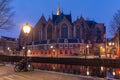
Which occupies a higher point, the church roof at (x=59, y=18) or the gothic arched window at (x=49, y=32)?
the church roof at (x=59, y=18)

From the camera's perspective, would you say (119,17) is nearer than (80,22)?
Yes

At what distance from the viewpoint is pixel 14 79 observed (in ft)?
68.5

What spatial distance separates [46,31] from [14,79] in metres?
129

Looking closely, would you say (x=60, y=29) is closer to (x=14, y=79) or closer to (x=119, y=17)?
(x=119, y=17)

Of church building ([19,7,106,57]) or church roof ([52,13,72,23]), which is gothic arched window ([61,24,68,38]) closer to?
church building ([19,7,106,57])

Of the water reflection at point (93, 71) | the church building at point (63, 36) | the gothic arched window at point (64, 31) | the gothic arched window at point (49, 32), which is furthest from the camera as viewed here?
the gothic arched window at point (49, 32)

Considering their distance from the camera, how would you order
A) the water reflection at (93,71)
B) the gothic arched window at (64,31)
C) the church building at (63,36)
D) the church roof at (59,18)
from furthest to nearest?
the church roof at (59,18), the gothic arched window at (64,31), the church building at (63,36), the water reflection at (93,71)

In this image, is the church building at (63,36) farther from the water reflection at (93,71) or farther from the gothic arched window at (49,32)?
the water reflection at (93,71)

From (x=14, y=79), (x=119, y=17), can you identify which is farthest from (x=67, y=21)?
(x=14, y=79)

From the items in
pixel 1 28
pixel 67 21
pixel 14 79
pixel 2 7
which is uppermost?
pixel 67 21

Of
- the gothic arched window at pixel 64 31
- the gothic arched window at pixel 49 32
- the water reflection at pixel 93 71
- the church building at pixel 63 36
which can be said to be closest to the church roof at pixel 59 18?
the church building at pixel 63 36

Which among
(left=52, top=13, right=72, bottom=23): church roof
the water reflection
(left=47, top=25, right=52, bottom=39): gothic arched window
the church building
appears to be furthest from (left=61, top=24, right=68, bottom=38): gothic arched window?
the water reflection

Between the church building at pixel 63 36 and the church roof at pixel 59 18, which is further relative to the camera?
the church roof at pixel 59 18

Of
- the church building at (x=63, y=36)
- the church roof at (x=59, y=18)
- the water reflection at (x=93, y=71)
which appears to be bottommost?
the water reflection at (x=93, y=71)
